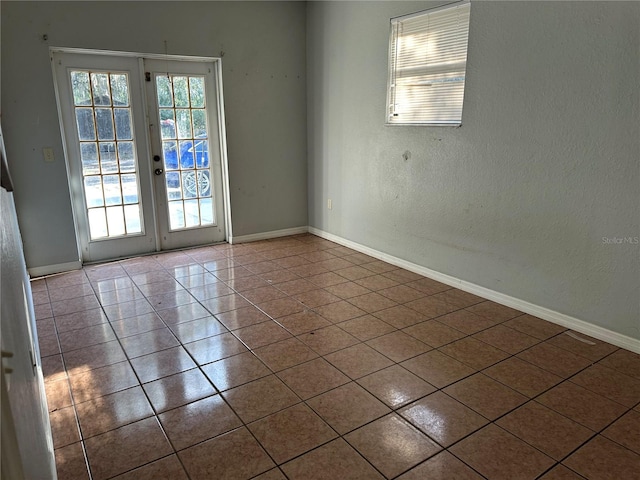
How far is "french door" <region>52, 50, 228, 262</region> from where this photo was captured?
412cm

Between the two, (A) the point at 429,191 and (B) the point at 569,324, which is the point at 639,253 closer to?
(B) the point at 569,324

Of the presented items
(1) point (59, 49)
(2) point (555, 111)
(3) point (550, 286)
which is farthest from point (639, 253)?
(1) point (59, 49)

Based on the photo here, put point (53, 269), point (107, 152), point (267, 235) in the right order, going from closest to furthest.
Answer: point (53, 269) → point (107, 152) → point (267, 235)

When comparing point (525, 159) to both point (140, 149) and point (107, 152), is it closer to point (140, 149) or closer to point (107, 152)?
point (140, 149)

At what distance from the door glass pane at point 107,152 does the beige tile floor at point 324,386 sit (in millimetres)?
960

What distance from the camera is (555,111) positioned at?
2871 mm

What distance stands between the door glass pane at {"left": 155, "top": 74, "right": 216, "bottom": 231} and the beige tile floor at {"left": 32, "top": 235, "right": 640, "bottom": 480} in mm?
1303

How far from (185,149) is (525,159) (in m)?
3.28

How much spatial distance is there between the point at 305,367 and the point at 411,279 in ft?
5.61

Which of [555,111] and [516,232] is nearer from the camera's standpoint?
[555,111]

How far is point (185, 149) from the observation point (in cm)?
471

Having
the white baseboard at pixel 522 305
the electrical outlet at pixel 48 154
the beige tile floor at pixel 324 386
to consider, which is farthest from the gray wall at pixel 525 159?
the electrical outlet at pixel 48 154

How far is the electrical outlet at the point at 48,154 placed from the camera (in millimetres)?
3887

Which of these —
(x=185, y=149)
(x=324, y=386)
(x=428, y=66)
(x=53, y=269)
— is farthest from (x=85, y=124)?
(x=324, y=386)
